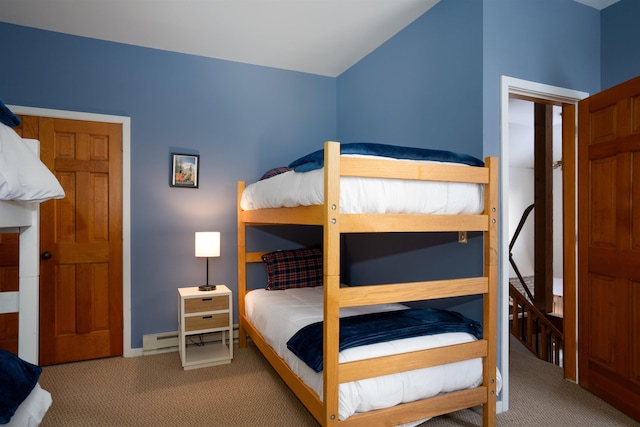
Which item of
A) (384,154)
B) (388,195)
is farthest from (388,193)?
(384,154)

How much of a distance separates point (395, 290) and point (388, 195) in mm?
442

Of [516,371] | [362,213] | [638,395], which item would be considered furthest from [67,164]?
[638,395]

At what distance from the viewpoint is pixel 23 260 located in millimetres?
1668

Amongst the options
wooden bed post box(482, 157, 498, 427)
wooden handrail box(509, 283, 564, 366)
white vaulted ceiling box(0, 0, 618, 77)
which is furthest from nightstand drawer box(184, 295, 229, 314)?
wooden handrail box(509, 283, 564, 366)

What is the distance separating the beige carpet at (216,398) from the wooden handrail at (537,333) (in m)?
0.48

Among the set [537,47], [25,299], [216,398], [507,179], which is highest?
[537,47]

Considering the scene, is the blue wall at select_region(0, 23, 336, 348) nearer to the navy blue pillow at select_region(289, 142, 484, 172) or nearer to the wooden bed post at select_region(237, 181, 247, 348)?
the wooden bed post at select_region(237, 181, 247, 348)

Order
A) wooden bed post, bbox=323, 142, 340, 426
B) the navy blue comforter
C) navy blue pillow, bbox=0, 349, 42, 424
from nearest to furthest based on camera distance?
navy blue pillow, bbox=0, 349, 42, 424, wooden bed post, bbox=323, 142, 340, 426, the navy blue comforter

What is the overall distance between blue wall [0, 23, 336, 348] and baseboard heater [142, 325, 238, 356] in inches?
2.5

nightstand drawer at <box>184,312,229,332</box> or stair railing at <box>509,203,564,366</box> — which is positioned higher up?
nightstand drawer at <box>184,312,229,332</box>

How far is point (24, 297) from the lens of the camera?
1.66 metres

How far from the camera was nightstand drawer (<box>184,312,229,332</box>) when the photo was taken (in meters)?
3.03

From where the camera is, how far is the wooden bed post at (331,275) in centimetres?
164

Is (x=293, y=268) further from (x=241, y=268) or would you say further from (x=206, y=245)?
(x=206, y=245)
